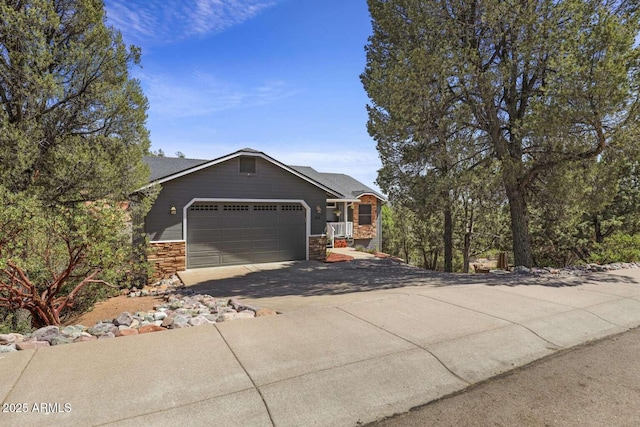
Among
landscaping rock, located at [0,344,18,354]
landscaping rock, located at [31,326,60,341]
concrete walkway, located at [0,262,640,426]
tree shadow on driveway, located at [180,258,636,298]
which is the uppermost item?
landscaping rock, located at [0,344,18,354]

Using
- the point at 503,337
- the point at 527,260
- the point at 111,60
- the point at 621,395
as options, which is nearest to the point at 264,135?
the point at 111,60

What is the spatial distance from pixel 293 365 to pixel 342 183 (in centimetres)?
1912

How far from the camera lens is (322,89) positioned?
12227 millimetres

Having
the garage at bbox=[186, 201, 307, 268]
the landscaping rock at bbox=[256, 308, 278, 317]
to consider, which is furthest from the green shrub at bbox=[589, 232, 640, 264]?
the landscaping rock at bbox=[256, 308, 278, 317]

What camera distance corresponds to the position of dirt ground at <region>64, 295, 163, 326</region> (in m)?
6.71

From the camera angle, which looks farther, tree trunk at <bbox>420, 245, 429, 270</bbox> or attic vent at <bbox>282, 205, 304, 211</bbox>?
tree trunk at <bbox>420, 245, 429, 270</bbox>

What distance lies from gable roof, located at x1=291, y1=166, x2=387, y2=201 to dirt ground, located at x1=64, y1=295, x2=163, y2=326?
41.4 feet

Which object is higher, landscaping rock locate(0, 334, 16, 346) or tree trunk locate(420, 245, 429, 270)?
landscaping rock locate(0, 334, 16, 346)

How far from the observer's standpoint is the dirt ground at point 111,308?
6.71 meters

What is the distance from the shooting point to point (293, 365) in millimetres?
3594

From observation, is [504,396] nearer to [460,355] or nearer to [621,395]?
[460,355]

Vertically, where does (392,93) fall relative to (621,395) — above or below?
above

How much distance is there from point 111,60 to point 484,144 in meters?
11.1

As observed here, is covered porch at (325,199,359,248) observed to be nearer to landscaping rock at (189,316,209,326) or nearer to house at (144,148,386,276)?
house at (144,148,386,276)
